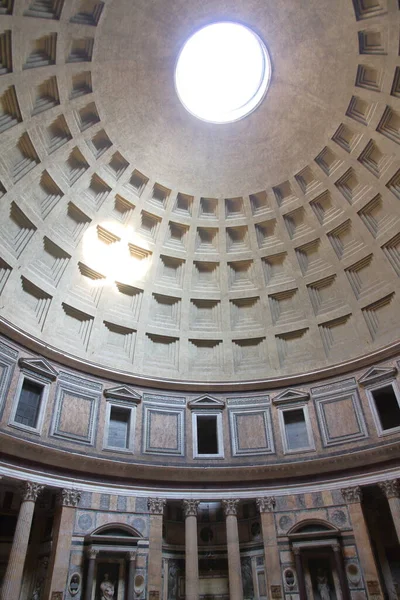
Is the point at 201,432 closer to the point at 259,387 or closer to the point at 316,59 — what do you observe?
the point at 259,387

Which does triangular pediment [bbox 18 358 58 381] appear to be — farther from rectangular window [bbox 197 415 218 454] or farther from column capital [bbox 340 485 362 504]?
column capital [bbox 340 485 362 504]

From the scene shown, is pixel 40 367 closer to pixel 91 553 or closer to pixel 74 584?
pixel 91 553

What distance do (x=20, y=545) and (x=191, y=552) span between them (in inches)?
259

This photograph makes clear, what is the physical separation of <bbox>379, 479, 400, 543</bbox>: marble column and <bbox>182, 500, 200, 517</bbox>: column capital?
7.55 m

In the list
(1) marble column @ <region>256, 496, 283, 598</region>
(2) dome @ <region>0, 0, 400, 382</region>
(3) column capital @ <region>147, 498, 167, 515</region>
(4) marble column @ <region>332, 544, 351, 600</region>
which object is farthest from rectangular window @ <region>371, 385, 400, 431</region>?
(3) column capital @ <region>147, 498, 167, 515</region>

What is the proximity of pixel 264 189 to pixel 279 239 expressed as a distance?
9.09ft

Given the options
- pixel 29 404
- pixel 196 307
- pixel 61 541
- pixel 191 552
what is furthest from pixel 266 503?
pixel 29 404

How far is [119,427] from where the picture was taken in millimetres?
21031

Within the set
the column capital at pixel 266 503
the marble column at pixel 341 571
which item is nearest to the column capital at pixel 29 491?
the column capital at pixel 266 503

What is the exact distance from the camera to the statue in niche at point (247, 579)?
19.0 m

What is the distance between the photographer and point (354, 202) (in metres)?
22.7

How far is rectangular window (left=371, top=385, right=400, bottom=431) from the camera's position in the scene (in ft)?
65.5

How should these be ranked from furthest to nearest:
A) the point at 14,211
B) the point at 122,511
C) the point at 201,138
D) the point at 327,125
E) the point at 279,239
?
1. the point at 279,239
2. the point at 201,138
3. the point at 327,125
4. the point at 14,211
5. the point at 122,511

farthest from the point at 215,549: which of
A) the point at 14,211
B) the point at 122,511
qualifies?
the point at 14,211
